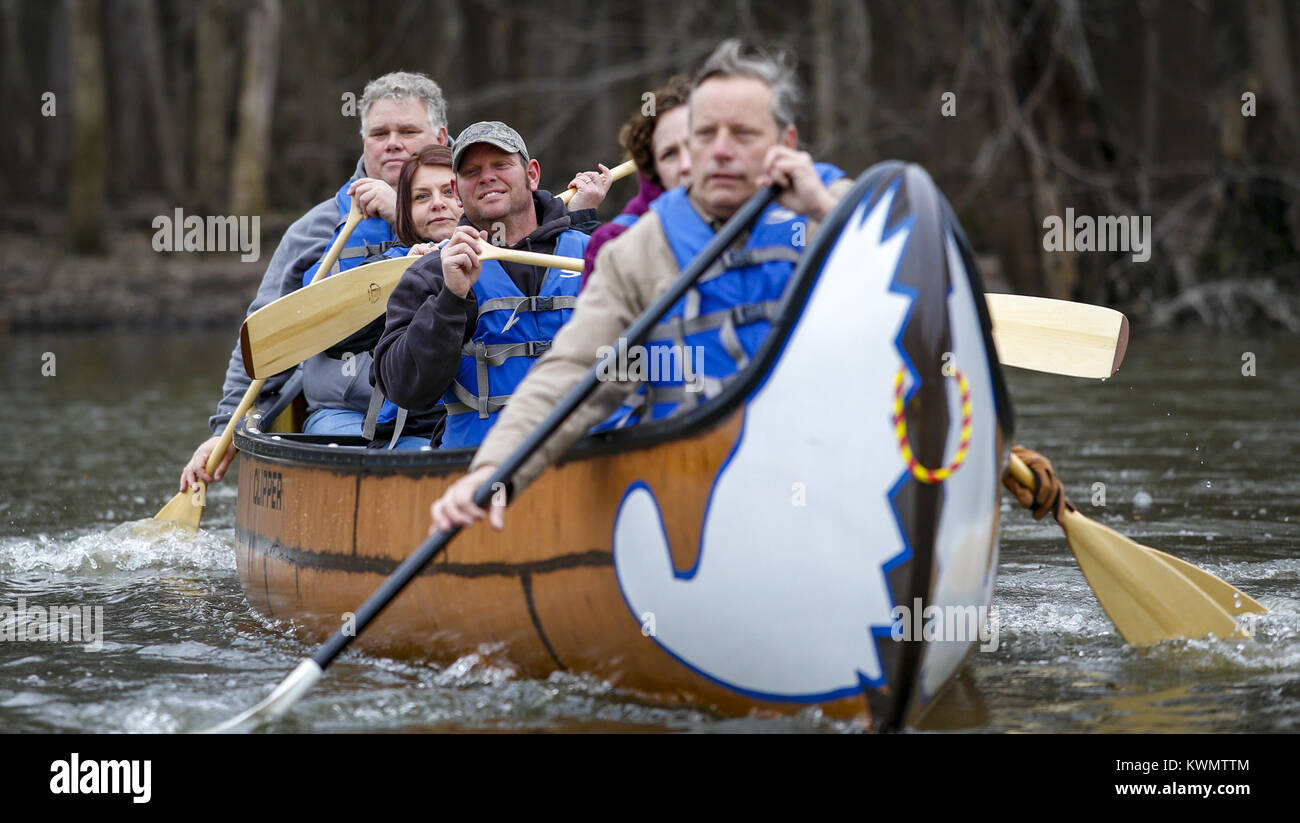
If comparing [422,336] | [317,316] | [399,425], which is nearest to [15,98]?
[317,316]

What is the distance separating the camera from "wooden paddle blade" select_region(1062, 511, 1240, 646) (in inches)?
170

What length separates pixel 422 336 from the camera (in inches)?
164

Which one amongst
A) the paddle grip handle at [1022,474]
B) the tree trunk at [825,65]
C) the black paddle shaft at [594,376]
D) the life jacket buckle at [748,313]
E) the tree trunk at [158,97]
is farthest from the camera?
the tree trunk at [158,97]

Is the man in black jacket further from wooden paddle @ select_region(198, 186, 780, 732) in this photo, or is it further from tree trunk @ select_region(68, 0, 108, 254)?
tree trunk @ select_region(68, 0, 108, 254)

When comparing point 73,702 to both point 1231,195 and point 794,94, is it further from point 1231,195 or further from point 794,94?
point 1231,195

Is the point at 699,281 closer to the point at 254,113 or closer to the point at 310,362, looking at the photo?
the point at 310,362

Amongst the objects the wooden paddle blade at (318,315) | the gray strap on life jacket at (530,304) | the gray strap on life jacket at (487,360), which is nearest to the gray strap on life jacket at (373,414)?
the wooden paddle blade at (318,315)

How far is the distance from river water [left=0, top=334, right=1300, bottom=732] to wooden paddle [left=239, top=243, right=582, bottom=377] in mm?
902

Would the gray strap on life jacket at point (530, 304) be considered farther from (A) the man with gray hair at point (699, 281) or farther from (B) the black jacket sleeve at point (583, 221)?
(A) the man with gray hair at point (699, 281)

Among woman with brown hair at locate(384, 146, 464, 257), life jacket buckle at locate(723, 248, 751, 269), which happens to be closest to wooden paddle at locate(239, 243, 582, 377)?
woman with brown hair at locate(384, 146, 464, 257)

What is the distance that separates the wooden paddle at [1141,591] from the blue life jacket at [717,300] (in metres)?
1.37

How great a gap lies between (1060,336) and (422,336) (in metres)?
2.01

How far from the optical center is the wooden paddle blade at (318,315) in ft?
16.8
